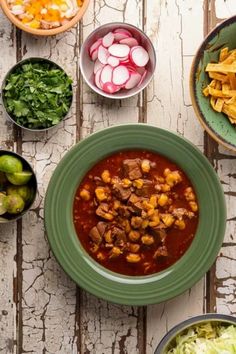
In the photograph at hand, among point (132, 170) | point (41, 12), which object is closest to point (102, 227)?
point (132, 170)

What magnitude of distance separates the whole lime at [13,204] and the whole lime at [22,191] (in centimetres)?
3

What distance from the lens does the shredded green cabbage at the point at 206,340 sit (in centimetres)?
271

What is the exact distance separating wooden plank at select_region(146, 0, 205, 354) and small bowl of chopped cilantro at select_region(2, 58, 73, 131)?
340 mm

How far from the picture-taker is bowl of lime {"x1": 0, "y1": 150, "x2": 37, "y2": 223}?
272 cm

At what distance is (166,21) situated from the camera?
9.55 ft

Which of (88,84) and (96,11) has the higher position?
(96,11)

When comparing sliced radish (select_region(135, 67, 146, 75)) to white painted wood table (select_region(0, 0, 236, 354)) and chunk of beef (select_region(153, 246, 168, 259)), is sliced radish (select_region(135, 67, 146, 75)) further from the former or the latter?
chunk of beef (select_region(153, 246, 168, 259))

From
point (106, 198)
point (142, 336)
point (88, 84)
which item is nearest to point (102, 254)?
point (106, 198)

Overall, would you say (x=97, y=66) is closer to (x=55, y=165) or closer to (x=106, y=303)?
(x=55, y=165)

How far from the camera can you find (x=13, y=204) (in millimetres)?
2713

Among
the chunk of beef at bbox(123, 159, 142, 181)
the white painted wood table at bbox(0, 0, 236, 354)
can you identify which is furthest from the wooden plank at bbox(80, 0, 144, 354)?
the chunk of beef at bbox(123, 159, 142, 181)

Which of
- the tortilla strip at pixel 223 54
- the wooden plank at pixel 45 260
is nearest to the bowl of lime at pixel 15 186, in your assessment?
the wooden plank at pixel 45 260

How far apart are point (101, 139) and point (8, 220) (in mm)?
449

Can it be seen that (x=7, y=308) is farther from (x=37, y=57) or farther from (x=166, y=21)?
(x=166, y=21)
